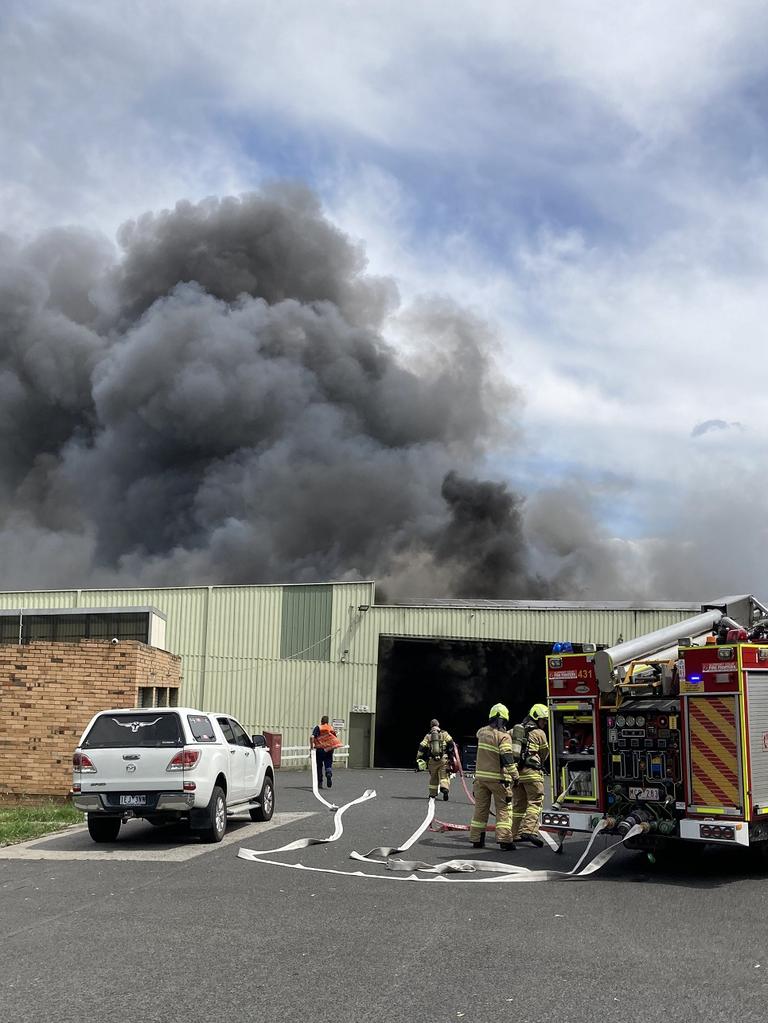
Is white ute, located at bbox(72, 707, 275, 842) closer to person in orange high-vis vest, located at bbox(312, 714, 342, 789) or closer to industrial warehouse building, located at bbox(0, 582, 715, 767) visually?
person in orange high-vis vest, located at bbox(312, 714, 342, 789)

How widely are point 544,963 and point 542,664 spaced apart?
104 feet

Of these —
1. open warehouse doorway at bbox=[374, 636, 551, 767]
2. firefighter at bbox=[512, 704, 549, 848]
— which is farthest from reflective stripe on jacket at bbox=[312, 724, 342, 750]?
open warehouse doorway at bbox=[374, 636, 551, 767]

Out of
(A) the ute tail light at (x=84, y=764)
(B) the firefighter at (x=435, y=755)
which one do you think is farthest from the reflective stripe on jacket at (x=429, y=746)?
(A) the ute tail light at (x=84, y=764)

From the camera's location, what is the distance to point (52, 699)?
693 inches

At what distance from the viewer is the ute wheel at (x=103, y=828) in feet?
40.3

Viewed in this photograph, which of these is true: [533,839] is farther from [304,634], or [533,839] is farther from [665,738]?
[304,634]

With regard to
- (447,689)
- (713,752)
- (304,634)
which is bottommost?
(713,752)

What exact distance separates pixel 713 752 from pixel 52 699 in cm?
1165

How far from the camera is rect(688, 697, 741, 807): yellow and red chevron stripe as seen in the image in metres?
9.69

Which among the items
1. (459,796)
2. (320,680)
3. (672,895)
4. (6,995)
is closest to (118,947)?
(6,995)

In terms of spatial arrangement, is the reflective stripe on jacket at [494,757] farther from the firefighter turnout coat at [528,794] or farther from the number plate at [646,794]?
the number plate at [646,794]

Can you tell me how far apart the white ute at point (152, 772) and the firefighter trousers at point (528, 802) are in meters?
3.46

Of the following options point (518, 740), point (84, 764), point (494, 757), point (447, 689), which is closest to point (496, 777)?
point (494, 757)

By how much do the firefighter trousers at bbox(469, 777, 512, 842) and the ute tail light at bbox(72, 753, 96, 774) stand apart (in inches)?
171
